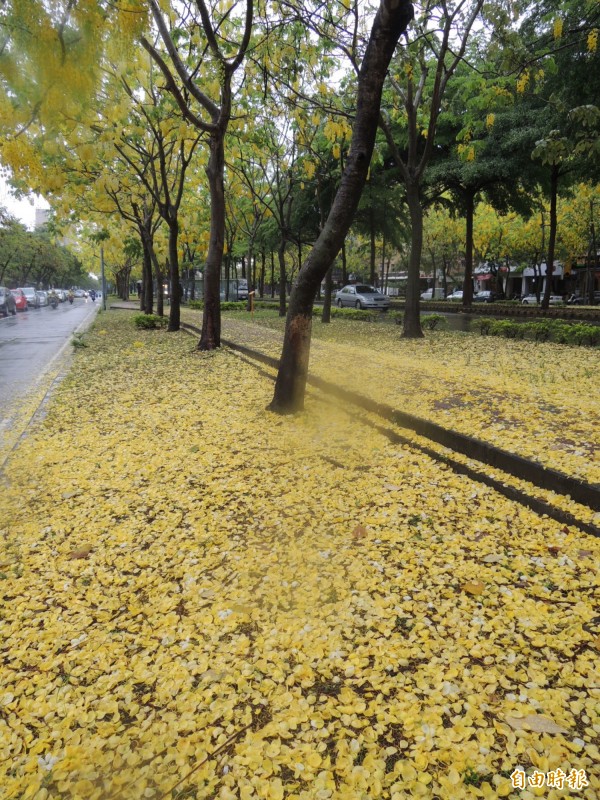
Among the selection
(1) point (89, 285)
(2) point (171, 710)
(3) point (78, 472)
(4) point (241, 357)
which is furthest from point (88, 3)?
(1) point (89, 285)

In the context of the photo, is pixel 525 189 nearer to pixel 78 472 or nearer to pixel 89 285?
pixel 78 472

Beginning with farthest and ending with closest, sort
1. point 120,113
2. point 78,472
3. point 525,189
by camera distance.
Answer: point 525,189 → point 120,113 → point 78,472

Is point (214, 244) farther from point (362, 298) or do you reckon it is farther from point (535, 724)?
point (362, 298)

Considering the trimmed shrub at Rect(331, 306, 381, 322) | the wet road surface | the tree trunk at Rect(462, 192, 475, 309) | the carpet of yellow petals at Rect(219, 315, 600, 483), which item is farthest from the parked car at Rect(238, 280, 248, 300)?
the carpet of yellow petals at Rect(219, 315, 600, 483)

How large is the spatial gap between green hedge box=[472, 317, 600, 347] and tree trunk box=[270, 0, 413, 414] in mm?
8533

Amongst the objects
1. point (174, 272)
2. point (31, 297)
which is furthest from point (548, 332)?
point (31, 297)

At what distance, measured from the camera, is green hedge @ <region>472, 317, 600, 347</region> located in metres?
11.9

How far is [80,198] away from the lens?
18188 mm

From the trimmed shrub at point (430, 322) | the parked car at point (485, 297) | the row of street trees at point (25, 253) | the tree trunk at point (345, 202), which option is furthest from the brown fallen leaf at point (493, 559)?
the parked car at point (485, 297)

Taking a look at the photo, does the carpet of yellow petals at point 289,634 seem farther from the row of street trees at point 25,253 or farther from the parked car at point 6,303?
the row of street trees at point 25,253

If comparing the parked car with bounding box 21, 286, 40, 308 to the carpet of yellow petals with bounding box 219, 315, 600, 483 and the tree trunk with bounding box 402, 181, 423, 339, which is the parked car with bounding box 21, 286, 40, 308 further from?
the tree trunk with bounding box 402, 181, 423, 339

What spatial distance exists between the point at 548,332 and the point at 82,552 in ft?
40.0

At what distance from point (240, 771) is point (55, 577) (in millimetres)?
1836

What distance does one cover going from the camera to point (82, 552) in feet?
11.3
